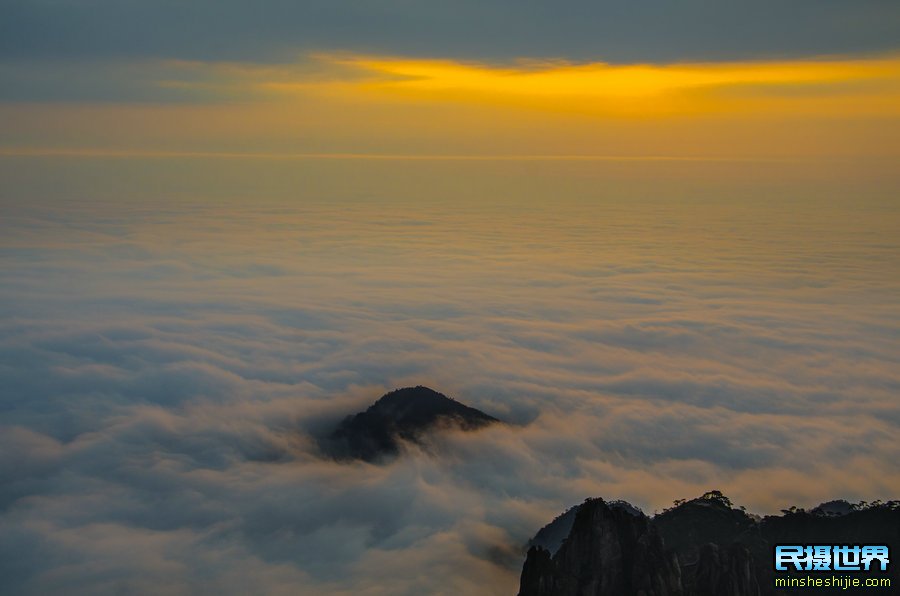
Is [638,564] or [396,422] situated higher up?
[396,422]

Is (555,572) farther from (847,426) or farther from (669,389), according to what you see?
(669,389)

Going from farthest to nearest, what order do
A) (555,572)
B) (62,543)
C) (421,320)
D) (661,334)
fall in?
(421,320) < (661,334) < (62,543) < (555,572)

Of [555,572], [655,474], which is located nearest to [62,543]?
[555,572]

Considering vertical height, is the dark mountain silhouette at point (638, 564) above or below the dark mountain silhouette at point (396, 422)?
below

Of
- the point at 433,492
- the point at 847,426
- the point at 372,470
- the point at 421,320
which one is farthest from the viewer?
the point at 421,320

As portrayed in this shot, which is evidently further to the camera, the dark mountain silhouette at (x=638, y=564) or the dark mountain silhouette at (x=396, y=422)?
the dark mountain silhouette at (x=396, y=422)

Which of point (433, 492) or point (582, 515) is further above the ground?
point (433, 492)

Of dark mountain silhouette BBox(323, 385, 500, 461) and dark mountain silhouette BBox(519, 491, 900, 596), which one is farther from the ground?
dark mountain silhouette BBox(323, 385, 500, 461)

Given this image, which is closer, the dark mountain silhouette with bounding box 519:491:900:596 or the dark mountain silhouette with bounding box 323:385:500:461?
the dark mountain silhouette with bounding box 519:491:900:596
